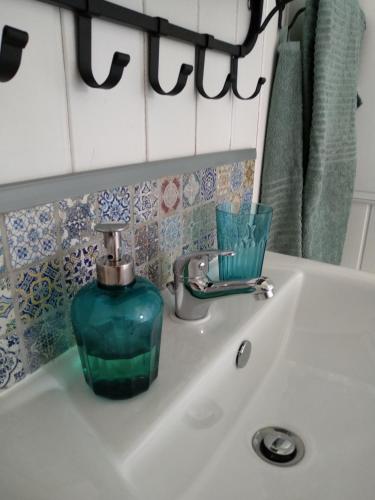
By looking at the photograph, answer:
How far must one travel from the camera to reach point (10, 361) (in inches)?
15.9

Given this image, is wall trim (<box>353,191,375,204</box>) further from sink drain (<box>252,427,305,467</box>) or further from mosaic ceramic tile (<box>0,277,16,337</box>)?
mosaic ceramic tile (<box>0,277,16,337</box>)

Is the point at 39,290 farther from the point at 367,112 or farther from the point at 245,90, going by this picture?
the point at 367,112

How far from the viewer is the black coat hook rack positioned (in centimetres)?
31

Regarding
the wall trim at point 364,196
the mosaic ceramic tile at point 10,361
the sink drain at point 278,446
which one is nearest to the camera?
the mosaic ceramic tile at point 10,361

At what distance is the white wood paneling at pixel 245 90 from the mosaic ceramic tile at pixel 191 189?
15cm

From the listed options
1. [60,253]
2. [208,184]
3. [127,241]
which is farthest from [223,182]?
[60,253]

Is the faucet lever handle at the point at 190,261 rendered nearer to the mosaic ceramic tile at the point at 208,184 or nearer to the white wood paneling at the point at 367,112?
the mosaic ceramic tile at the point at 208,184

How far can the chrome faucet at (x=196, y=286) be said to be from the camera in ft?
1.71

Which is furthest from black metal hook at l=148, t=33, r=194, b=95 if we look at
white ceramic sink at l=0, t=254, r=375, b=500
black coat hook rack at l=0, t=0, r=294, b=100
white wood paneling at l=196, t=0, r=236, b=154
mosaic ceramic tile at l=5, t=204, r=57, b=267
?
white ceramic sink at l=0, t=254, r=375, b=500

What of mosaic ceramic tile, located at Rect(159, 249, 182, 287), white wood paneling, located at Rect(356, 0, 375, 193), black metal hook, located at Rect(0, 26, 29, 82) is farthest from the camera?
white wood paneling, located at Rect(356, 0, 375, 193)

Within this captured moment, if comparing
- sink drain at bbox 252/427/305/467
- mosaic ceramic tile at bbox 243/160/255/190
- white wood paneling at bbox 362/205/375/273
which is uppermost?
mosaic ceramic tile at bbox 243/160/255/190

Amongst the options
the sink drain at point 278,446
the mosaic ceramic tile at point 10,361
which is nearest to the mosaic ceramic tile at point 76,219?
the mosaic ceramic tile at point 10,361

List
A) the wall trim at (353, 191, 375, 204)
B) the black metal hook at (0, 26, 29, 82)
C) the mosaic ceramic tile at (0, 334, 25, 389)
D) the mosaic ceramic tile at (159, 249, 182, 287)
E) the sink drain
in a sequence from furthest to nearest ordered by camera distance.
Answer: the wall trim at (353, 191, 375, 204), the mosaic ceramic tile at (159, 249, 182, 287), the sink drain, the mosaic ceramic tile at (0, 334, 25, 389), the black metal hook at (0, 26, 29, 82)

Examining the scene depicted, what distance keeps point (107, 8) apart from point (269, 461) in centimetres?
57
